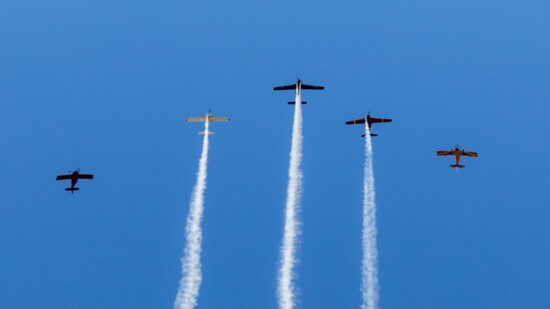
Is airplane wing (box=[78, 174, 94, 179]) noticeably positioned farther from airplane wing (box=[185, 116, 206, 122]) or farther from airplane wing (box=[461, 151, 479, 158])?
airplane wing (box=[461, 151, 479, 158])

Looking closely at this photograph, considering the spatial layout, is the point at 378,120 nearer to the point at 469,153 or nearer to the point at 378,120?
the point at 378,120

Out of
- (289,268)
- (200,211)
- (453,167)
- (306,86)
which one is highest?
(306,86)

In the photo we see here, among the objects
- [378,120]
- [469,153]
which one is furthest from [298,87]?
[469,153]

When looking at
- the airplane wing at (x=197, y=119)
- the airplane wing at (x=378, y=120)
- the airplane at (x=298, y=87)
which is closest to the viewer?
the airplane at (x=298, y=87)

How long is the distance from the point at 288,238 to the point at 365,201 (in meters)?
10.9

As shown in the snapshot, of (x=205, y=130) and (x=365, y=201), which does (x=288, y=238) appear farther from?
(x=205, y=130)

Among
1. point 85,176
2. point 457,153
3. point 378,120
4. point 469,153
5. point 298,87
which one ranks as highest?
point 298,87

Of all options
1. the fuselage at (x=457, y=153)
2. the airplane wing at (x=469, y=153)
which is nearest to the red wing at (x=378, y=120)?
the fuselage at (x=457, y=153)

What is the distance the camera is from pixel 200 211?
81.6 m

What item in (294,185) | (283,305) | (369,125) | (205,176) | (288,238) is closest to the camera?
(283,305)

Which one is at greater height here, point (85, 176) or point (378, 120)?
point (378, 120)

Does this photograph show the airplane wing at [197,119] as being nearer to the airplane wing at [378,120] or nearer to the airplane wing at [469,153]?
the airplane wing at [378,120]

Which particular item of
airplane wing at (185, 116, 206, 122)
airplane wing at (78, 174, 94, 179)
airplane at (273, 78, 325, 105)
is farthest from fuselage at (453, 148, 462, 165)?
airplane wing at (78, 174, 94, 179)

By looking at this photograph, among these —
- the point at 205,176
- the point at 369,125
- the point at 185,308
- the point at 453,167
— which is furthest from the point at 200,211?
the point at 453,167
